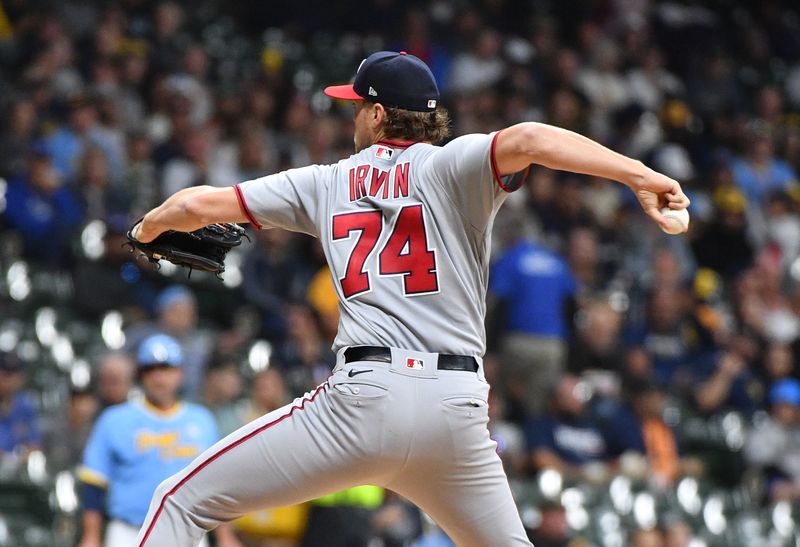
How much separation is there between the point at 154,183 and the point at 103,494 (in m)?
4.80

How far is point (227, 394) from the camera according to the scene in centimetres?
906

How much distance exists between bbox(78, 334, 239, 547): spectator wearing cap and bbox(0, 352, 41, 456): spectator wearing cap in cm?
161

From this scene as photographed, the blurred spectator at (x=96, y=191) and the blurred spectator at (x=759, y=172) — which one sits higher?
the blurred spectator at (x=96, y=191)

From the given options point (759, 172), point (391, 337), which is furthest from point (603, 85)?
point (391, 337)

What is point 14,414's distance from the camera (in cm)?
872

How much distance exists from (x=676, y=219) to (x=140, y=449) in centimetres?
416

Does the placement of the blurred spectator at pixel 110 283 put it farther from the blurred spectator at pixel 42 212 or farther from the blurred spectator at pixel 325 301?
the blurred spectator at pixel 325 301

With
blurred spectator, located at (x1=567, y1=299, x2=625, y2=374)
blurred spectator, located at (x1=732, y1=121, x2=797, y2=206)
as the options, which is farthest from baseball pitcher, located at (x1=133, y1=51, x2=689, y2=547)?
blurred spectator, located at (x1=732, y1=121, x2=797, y2=206)

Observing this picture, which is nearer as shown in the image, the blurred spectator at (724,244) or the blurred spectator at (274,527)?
the blurred spectator at (274,527)

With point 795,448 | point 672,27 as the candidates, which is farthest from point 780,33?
point 795,448

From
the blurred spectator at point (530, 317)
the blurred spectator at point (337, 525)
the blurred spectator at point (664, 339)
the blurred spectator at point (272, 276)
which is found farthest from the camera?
the blurred spectator at point (664, 339)

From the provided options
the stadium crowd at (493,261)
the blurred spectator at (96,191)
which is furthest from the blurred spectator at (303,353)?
the blurred spectator at (96,191)

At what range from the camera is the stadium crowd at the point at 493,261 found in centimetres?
959

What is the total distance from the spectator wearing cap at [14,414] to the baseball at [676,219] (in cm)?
584
